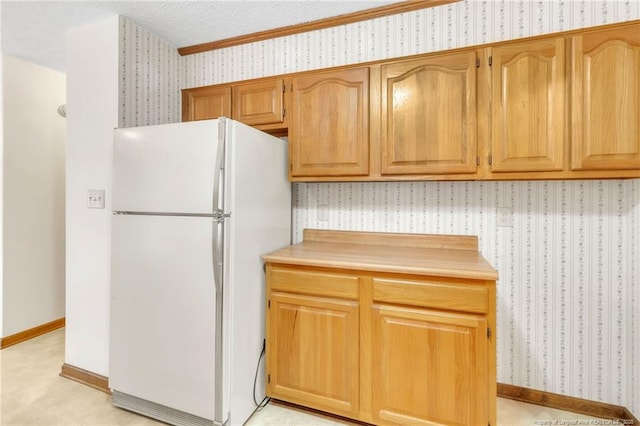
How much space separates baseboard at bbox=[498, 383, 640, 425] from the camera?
1720mm

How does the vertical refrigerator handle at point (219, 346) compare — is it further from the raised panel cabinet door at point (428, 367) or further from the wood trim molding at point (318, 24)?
the wood trim molding at point (318, 24)

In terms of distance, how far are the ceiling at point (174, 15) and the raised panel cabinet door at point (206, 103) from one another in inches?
15.4

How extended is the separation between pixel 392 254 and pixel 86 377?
217 cm

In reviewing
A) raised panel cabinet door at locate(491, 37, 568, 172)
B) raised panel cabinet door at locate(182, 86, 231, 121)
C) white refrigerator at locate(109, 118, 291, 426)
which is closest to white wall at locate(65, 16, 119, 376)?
white refrigerator at locate(109, 118, 291, 426)

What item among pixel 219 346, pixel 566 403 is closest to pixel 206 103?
pixel 219 346

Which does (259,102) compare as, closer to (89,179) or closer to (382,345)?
(89,179)

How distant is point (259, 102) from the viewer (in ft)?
7.23

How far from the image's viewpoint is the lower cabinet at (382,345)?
143 centimetres

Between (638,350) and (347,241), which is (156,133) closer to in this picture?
(347,241)

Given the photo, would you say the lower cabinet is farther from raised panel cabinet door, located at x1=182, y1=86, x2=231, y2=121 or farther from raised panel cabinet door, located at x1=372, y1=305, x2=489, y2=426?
raised panel cabinet door, located at x1=182, y1=86, x2=231, y2=121

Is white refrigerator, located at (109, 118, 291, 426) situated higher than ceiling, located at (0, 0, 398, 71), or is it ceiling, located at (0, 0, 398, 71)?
ceiling, located at (0, 0, 398, 71)

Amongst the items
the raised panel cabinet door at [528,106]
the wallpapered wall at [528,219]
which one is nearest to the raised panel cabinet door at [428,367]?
the wallpapered wall at [528,219]

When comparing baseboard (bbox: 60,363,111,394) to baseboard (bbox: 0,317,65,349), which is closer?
baseboard (bbox: 60,363,111,394)

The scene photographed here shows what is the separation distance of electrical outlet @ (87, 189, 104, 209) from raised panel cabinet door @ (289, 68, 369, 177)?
126cm
